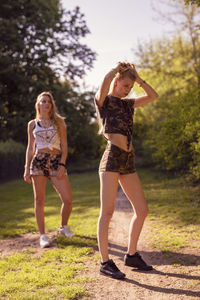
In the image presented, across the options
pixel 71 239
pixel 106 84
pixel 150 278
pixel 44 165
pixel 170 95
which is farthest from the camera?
pixel 170 95

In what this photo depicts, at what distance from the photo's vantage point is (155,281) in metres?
3.81

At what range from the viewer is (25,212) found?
9.14 meters

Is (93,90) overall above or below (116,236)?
above

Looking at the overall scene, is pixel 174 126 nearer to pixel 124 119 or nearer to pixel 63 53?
pixel 124 119

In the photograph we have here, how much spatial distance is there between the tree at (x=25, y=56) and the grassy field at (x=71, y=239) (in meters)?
8.77

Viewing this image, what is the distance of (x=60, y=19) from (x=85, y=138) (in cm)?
805

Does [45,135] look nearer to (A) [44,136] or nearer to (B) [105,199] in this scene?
(A) [44,136]

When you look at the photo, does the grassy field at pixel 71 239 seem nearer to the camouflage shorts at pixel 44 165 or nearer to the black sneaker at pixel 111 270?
the black sneaker at pixel 111 270

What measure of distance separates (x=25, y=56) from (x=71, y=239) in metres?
15.0

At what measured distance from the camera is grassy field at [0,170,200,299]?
3809 mm

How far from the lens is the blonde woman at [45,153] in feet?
17.8

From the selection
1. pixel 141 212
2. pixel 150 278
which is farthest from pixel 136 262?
pixel 141 212

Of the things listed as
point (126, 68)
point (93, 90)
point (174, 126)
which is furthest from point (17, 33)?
point (126, 68)

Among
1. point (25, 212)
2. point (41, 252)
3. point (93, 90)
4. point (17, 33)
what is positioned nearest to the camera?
point (41, 252)
